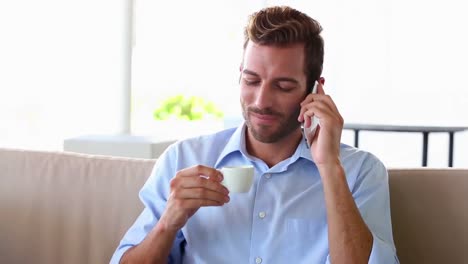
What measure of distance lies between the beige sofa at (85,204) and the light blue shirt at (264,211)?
141mm

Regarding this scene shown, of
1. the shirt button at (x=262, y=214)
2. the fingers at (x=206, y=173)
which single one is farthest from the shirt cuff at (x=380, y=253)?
the fingers at (x=206, y=173)

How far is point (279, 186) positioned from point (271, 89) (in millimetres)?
245

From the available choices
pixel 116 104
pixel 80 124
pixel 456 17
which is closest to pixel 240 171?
pixel 116 104

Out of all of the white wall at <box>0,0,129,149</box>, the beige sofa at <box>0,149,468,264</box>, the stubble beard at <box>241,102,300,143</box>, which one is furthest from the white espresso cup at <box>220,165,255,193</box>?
the white wall at <box>0,0,129,149</box>

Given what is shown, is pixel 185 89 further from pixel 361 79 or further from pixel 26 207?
pixel 26 207

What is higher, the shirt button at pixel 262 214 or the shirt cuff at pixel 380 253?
the shirt button at pixel 262 214

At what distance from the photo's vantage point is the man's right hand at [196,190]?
160 centimetres

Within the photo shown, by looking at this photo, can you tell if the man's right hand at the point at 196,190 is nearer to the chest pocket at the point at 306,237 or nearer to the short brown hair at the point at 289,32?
the chest pocket at the point at 306,237

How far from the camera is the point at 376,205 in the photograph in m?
1.72

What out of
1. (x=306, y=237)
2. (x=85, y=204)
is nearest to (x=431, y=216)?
(x=306, y=237)

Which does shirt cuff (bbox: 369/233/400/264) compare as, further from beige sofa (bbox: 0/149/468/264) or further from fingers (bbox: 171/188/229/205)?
fingers (bbox: 171/188/229/205)

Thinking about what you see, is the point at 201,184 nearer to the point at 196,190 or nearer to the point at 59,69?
the point at 196,190

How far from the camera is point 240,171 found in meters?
1.56

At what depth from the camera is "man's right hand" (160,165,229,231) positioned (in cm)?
160
